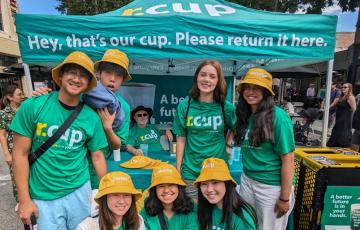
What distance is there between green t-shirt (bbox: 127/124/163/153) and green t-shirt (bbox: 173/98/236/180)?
1316 mm

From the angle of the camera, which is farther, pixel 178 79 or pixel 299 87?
pixel 299 87

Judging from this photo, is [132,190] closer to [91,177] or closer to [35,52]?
[91,177]

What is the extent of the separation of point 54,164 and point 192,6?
8.97ft

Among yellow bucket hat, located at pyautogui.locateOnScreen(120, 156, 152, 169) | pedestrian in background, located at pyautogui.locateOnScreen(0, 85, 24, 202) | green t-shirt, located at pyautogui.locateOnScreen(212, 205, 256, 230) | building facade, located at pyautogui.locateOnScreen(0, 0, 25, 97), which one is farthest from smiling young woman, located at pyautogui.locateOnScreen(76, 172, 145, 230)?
building facade, located at pyautogui.locateOnScreen(0, 0, 25, 97)

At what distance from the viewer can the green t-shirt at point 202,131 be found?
2092 millimetres

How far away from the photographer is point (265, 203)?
76.5 inches

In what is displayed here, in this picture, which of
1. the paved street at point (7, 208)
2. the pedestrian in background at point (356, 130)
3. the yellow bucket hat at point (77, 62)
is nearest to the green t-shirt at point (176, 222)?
the yellow bucket hat at point (77, 62)

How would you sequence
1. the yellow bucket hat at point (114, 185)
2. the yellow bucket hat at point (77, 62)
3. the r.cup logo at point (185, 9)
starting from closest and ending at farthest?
the yellow bucket hat at point (77, 62)
the yellow bucket hat at point (114, 185)
the r.cup logo at point (185, 9)

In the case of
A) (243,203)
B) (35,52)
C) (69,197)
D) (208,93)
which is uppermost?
(35,52)

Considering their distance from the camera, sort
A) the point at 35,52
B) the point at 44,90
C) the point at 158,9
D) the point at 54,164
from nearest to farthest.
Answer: the point at 54,164, the point at 44,90, the point at 35,52, the point at 158,9

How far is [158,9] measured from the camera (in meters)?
3.32

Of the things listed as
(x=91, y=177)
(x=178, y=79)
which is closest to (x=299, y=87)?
(x=178, y=79)

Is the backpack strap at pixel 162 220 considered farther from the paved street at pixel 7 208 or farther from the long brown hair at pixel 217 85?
the paved street at pixel 7 208

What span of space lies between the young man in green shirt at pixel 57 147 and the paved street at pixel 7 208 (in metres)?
1.97
